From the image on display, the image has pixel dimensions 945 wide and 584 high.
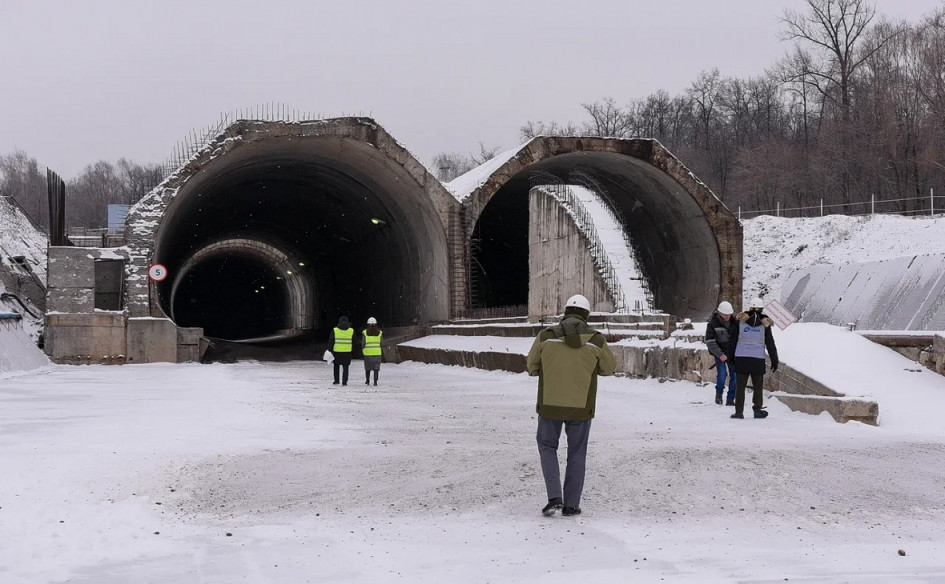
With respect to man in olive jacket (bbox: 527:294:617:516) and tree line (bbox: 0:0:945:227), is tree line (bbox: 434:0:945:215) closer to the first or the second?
tree line (bbox: 0:0:945:227)

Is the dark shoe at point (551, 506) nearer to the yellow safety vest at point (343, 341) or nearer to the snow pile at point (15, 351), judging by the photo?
the yellow safety vest at point (343, 341)

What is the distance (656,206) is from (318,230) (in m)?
17.9

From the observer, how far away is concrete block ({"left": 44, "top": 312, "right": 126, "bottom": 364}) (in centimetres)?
2822

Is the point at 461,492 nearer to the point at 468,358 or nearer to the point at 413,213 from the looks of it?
the point at 468,358

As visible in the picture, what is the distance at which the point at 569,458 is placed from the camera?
27.4ft

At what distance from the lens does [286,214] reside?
4534 centimetres

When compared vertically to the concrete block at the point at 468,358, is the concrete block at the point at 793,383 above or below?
above

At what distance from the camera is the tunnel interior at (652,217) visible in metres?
31.2

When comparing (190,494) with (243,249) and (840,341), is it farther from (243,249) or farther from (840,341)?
(243,249)

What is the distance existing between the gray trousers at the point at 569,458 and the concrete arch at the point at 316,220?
72.6 ft

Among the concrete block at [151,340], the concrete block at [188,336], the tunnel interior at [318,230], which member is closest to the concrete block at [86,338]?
the concrete block at [151,340]

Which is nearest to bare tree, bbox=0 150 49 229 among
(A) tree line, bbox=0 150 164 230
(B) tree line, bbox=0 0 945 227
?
(A) tree line, bbox=0 150 164 230

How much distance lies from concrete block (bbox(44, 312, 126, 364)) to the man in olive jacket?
22594 mm

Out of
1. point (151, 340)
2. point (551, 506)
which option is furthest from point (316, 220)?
point (551, 506)
